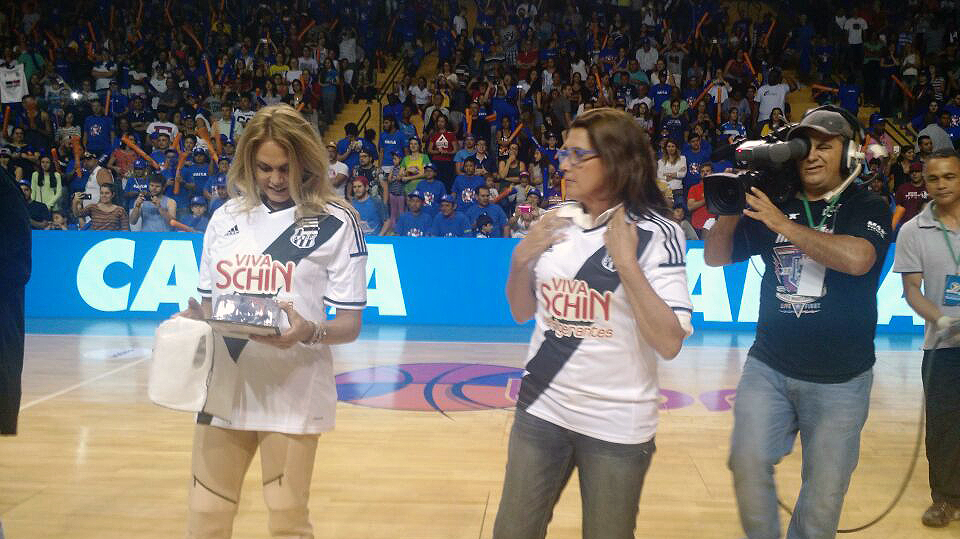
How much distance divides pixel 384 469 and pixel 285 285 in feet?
8.44

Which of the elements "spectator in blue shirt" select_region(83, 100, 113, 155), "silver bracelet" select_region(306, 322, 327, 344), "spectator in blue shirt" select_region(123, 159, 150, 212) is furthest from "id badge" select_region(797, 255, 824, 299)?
"spectator in blue shirt" select_region(83, 100, 113, 155)

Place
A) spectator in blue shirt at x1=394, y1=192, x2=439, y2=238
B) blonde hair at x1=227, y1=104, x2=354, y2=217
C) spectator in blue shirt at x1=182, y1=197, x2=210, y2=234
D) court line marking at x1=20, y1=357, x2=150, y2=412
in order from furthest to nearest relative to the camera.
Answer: spectator in blue shirt at x1=182, y1=197, x2=210, y2=234
spectator in blue shirt at x1=394, y1=192, x2=439, y2=238
court line marking at x1=20, y1=357, x2=150, y2=412
blonde hair at x1=227, y1=104, x2=354, y2=217

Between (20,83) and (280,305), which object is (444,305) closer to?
(280,305)

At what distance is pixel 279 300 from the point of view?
2.77 meters

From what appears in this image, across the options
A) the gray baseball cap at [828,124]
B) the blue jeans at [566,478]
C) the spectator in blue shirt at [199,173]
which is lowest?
the spectator in blue shirt at [199,173]

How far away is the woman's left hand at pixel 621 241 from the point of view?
7.62ft

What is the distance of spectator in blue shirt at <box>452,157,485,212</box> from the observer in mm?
12812

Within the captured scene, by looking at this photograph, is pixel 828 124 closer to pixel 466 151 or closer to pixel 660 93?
pixel 466 151

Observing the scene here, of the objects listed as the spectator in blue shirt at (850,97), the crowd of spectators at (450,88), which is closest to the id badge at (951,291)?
the crowd of spectators at (450,88)

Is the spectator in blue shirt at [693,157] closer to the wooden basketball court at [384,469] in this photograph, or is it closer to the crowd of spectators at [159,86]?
the wooden basketball court at [384,469]

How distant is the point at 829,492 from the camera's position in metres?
2.93

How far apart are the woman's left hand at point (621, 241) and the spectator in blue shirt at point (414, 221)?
9499 mm

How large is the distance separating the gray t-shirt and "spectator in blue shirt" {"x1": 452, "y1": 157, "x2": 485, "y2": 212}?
27.8 ft

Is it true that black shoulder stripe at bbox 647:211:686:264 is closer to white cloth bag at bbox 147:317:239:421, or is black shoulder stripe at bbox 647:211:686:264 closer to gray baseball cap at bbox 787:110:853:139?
gray baseball cap at bbox 787:110:853:139
